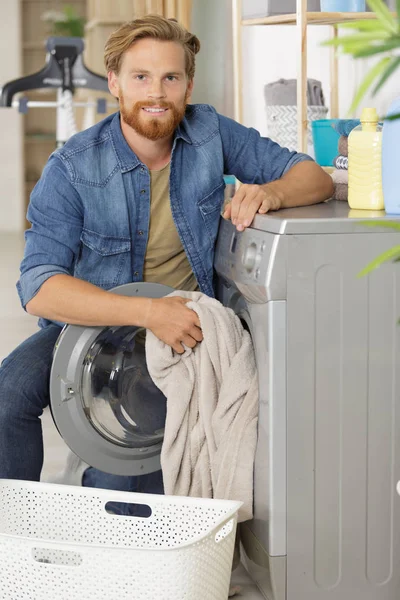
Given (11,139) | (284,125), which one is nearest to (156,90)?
(284,125)

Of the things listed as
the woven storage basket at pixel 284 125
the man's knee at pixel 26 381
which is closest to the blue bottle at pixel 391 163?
the man's knee at pixel 26 381

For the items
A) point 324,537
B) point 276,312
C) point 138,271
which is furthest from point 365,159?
point 324,537

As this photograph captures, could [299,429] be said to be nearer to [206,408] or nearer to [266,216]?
[206,408]

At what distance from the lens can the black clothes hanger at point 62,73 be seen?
5.24 metres

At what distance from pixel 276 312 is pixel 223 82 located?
3.47m

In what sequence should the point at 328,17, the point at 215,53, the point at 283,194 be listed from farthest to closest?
the point at 215,53 < the point at 328,17 < the point at 283,194

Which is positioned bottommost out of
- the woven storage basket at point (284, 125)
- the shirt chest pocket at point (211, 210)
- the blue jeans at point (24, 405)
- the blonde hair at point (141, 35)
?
the blue jeans at point (24, 405)

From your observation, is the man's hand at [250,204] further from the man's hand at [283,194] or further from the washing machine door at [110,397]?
the washing machine door at [110,397]

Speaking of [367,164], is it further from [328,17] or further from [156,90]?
[328,17]

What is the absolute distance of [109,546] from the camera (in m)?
1.50

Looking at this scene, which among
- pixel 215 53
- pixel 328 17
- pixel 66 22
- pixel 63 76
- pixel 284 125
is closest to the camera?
pixel 328 17

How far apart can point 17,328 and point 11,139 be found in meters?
3.94

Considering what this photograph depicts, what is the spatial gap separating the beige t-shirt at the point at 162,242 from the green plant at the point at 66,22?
20.0 ft

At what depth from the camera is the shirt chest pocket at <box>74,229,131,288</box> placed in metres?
2.01
